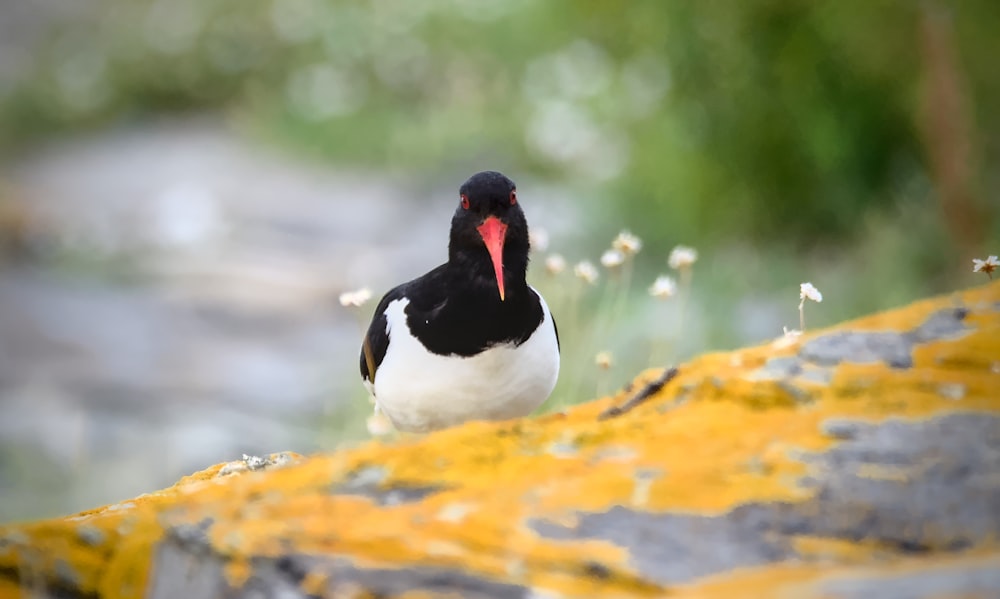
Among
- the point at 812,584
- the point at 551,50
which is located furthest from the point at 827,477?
the point at 551,50

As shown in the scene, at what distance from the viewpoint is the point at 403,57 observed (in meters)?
16.2

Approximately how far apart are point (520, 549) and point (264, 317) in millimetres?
9280

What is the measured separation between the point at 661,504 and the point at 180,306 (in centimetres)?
971

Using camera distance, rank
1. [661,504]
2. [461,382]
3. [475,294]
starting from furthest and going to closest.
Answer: [475,294] < [461,382] < [661,504]

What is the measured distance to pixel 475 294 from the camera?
116 inches

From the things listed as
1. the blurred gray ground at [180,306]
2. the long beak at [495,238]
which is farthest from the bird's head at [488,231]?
the blurred gray ground at [180,306]

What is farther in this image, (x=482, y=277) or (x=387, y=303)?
(x=387, y=303)

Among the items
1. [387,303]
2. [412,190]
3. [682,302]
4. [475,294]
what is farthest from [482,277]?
[412,190]

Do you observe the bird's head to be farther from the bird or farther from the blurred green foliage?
the blurred green foliage

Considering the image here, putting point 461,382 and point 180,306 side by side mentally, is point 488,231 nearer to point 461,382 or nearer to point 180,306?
point 461,382

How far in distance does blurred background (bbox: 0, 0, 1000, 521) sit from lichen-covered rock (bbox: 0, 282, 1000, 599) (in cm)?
111

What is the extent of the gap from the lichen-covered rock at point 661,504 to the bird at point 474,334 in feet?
1.19

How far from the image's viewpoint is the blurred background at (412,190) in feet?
26.8

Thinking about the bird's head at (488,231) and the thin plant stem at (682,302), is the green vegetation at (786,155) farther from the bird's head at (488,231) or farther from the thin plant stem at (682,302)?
the bird's head at (488,231)
